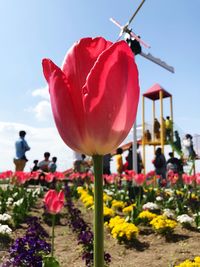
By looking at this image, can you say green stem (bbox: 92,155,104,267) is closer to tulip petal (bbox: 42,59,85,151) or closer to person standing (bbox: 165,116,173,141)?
tulip petal (bbox: 42,59,85,151)

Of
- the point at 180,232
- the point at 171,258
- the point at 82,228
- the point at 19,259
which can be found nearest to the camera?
the point at 19,259

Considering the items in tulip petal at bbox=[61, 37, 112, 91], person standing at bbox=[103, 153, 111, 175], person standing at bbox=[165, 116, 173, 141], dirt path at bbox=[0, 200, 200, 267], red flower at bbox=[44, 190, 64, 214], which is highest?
person standing at bbox=[165, 116, 173, 141]

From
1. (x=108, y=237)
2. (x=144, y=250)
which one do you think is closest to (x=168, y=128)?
(x=108, y=237)

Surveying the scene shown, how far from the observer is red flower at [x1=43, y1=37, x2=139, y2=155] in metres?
0.66

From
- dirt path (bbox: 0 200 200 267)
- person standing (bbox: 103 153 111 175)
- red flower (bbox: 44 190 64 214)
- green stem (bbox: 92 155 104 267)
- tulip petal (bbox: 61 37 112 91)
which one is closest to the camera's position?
green stem (bbox: 92 155 104 267)

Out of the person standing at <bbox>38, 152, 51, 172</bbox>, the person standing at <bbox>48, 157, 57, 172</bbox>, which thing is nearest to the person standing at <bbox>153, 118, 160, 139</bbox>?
the person standing at <bbox>48, 157, 57, 172</bbox>

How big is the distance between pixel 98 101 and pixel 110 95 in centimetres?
2

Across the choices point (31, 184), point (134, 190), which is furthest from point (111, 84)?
point (31, 184)

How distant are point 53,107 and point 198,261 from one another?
8.04 feet

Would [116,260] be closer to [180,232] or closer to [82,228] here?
[82,228]

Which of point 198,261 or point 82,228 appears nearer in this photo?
point 198,261

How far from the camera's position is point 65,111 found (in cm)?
68

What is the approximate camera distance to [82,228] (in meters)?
4.48

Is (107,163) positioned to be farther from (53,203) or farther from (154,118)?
(154,118)
